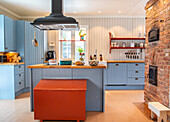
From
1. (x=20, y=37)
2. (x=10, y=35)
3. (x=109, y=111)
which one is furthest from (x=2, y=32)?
(x=109, y=111)

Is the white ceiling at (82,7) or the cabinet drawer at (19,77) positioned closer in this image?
the cabinet drawer at (19,77)

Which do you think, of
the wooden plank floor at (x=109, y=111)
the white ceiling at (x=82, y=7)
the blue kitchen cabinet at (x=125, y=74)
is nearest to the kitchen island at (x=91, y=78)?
the wooden plank floor at (x=109, y=111)

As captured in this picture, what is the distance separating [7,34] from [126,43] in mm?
4208

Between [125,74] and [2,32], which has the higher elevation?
[2,32]

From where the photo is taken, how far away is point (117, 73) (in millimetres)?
4887

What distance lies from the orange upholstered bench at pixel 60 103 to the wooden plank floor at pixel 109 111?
13.3 inches

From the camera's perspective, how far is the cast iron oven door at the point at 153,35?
2.81 metres

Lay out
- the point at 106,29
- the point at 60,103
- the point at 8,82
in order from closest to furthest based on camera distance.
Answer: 1. the point at 60,103
2. the point at 8,82
3. the point at 106,29

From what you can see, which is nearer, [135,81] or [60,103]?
[60,103]

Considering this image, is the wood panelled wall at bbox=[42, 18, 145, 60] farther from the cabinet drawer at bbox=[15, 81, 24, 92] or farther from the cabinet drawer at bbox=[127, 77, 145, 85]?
the cabinet drawer at bbox=[15, 81, 24, 92]

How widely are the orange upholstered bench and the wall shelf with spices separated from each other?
3.38m

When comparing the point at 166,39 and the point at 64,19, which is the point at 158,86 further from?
the point at 64,19

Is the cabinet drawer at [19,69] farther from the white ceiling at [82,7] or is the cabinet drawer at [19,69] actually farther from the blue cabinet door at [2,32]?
the white ceiling at [82,7]

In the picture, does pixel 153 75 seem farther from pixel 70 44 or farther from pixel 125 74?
pixel 70 44
